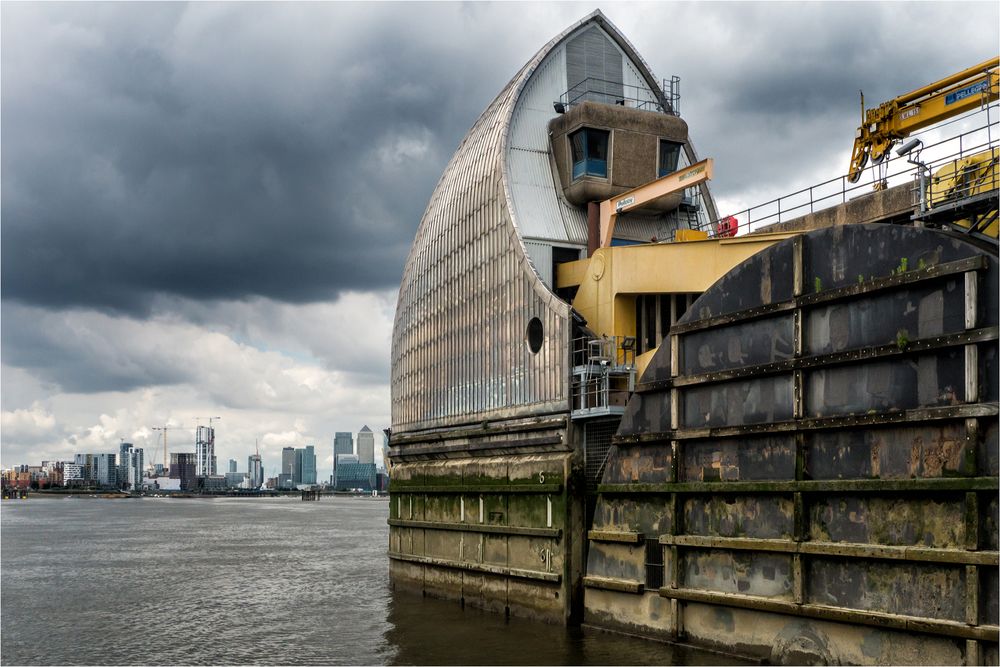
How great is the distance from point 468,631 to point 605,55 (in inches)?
949

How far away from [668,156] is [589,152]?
417cm

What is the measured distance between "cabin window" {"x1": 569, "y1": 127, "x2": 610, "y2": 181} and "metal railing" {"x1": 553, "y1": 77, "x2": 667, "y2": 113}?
112 inches

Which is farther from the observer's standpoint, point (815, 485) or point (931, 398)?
point (815, 485)

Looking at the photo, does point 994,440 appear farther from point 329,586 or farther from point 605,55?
point 329,586

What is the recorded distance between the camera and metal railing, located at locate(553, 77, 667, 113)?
1655 inches

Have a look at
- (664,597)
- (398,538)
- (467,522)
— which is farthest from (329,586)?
(664,597)

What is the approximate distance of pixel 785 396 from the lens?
23.9 m

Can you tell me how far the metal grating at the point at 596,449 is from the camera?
1252 inches

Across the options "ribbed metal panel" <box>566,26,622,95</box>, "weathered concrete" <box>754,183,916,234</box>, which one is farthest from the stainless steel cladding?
"weathered concrete" <box>754,183,916,234</box>

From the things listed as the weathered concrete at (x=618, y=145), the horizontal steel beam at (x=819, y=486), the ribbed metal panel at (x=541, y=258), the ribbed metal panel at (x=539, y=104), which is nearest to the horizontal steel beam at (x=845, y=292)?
the horizontal steel beam at (x=819, y=486)

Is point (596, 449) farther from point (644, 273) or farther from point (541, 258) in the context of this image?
point (541, 258)

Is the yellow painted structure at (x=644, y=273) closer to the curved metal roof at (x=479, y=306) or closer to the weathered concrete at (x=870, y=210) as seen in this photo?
the weathered concrete at (x=870, y=210)

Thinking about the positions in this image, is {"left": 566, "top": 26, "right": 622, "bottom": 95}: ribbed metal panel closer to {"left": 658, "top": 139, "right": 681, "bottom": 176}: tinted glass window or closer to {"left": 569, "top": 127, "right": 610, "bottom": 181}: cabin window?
{"left": 658, "top": 139, "right": 681, "bottom": 176}: tinted glass window

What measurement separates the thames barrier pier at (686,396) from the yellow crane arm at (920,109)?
188mm
